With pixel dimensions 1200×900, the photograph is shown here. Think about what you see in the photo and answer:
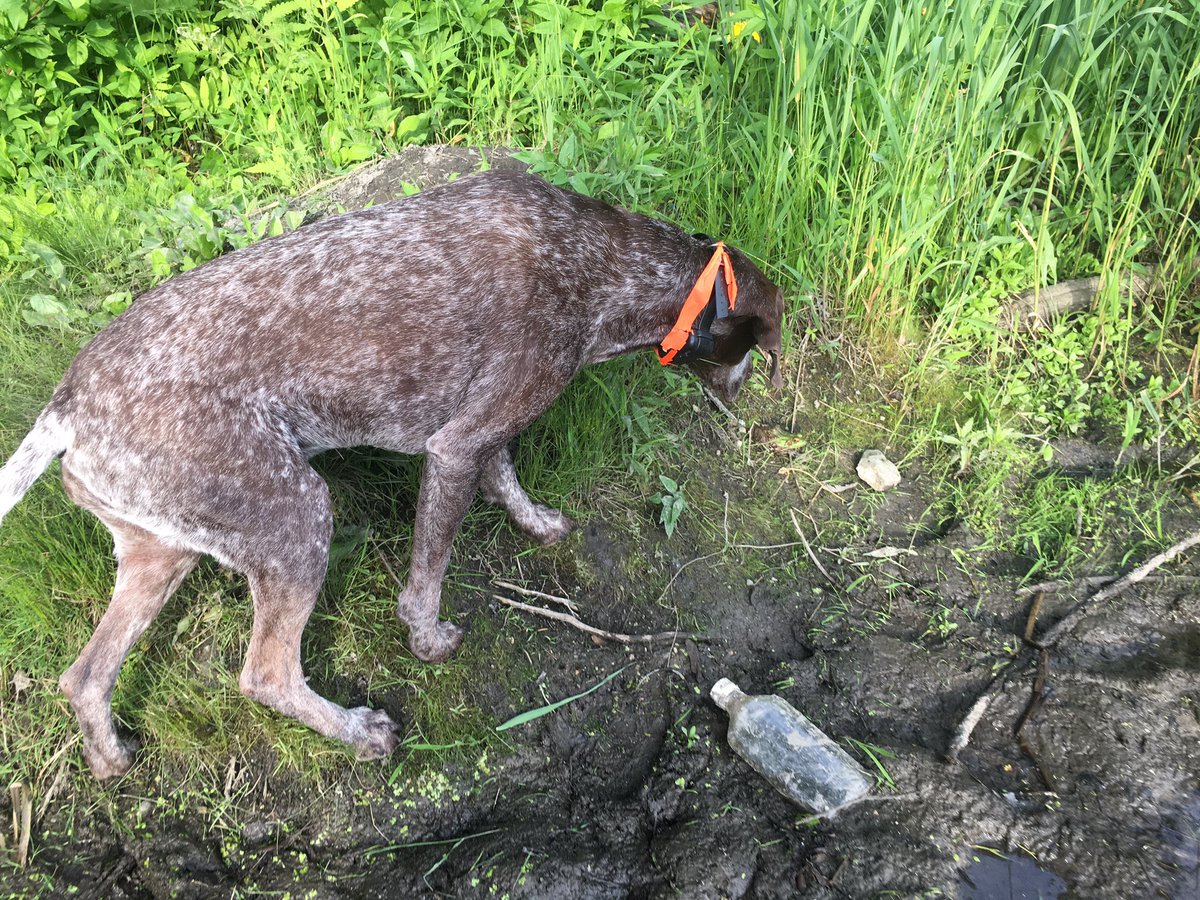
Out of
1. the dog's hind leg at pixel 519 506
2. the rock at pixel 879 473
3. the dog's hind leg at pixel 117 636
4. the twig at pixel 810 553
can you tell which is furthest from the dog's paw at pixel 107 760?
the rock at pixel 879 473

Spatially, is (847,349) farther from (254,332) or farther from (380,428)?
(254,332)

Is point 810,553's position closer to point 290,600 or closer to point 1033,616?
point 1033,616

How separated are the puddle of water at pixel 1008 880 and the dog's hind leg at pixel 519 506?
6.84 feet

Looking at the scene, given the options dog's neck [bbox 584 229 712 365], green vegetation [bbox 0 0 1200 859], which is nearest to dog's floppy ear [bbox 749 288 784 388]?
dog's neck [bbox 584 229 712 365]

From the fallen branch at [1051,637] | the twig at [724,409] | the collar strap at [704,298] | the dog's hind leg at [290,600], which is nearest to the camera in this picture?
the dog's hind leg at [290,600]

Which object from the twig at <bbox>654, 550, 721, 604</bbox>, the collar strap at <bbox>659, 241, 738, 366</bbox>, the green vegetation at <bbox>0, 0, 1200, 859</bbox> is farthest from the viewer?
the green vegetation at <bbox>0, 0, 1200, 859</bbox>

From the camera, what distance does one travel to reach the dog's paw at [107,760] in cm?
313

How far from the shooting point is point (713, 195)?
14.9ft

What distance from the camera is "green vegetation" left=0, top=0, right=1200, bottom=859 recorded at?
158 inches

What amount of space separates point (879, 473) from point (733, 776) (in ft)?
6.03

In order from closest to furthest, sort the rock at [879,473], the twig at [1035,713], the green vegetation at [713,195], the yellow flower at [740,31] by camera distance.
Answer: the twig at [1035,713] → the green vegetation at [713,195] → the yellow flower at [740,31] → the rock at [879,473]

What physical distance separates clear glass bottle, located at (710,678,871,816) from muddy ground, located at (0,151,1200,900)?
67 mm

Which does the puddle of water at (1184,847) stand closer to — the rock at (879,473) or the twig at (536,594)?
the rock at (879,473)

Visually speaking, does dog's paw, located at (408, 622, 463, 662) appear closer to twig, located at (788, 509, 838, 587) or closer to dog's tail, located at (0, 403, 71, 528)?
dog's tail, located at (0, 403, 71, 528)
